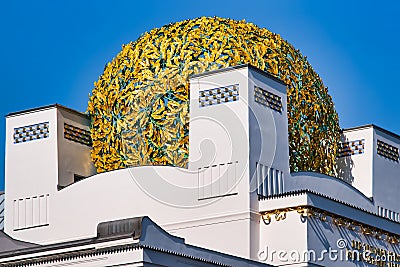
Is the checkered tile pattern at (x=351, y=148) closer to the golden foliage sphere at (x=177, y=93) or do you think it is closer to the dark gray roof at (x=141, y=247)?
the golden foliage sphere at (x=177, y=93)

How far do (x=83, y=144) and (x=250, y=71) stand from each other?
4521 mm

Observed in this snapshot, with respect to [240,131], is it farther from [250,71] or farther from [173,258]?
[173,258]

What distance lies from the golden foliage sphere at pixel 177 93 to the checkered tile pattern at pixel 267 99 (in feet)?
2.26

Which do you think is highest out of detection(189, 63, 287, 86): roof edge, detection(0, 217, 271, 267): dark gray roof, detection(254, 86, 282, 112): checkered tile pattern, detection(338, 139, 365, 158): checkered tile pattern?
detection(189, 63, 287, 86): roof edge

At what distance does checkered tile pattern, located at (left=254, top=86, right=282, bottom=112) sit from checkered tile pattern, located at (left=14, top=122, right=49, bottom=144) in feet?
15.6

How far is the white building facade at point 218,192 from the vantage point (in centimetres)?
2377

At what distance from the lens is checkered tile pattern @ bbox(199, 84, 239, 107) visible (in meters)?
24.5

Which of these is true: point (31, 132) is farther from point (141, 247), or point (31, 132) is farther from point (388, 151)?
point (388, 151)

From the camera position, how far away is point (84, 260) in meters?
20.7

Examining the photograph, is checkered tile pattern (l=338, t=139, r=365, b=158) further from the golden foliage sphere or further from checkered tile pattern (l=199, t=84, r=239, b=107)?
checkered tile pattern (l=199, t=84, r=239, b=107)

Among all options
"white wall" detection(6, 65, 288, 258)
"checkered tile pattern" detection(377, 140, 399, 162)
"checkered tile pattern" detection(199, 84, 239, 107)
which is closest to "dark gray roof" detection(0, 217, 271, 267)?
"white wall" detection(6, 65, 288, 258)

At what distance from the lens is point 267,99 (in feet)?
81.4

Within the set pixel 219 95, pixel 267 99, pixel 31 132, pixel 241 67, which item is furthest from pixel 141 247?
pixel 31 132

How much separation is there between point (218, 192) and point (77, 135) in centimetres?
408
